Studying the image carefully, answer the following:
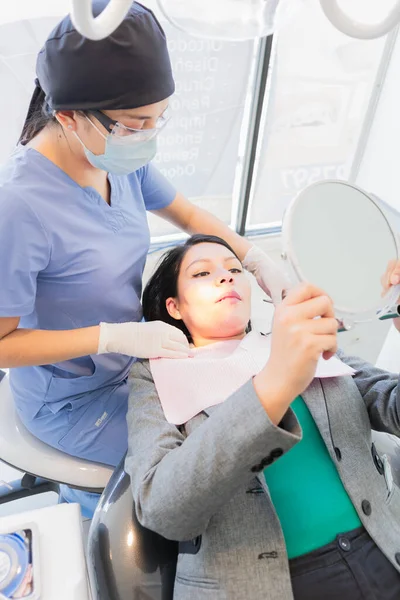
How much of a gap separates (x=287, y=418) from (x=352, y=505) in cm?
41

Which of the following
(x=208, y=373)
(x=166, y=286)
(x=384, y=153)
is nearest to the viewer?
(x=208, y=373)

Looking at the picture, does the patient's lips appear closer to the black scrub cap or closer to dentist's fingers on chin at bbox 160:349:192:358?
dentist's fingers on chin at bbox 160:349:192:358

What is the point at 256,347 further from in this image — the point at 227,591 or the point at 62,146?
the point at 62,146

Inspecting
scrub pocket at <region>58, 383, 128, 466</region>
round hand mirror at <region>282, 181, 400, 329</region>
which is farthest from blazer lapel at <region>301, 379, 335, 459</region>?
scrub pocket at <region>58, 383, 128, 466</region>

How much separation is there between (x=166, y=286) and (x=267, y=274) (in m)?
0.34

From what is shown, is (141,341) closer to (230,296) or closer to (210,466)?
(230,296)

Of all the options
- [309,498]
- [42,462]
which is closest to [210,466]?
[309,498]

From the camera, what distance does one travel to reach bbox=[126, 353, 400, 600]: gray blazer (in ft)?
2.79

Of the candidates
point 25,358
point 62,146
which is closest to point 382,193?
point 62,146

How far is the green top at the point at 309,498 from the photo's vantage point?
109 centimetres

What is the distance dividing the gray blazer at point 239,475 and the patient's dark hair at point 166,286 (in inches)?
9.5

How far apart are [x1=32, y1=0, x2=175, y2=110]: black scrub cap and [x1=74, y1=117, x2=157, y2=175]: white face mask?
8 centimetres

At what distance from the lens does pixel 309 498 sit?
44.1 inches

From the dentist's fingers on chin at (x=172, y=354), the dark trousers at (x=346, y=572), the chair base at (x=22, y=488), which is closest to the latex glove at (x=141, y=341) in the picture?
the dentist's fingers on chin at (x=172, y=354)
